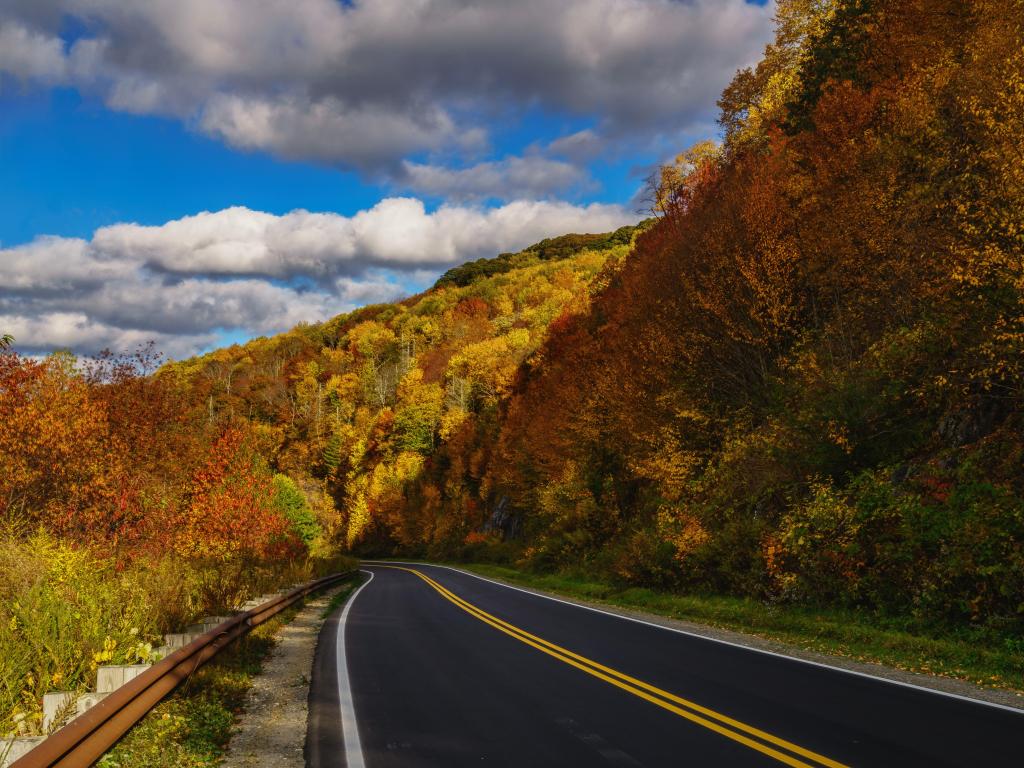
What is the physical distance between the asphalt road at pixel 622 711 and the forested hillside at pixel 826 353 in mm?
4496

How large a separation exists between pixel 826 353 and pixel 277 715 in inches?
668

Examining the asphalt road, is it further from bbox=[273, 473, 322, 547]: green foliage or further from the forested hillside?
bbox=[273, 473, 322, 547]: green foliage

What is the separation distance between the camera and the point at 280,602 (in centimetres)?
1627

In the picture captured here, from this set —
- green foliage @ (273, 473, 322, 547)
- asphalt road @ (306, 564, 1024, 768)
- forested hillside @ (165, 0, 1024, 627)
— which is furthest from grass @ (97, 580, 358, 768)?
green foliage @ (273, 473, 322, 547)

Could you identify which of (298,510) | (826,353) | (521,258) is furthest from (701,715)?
(521,258)

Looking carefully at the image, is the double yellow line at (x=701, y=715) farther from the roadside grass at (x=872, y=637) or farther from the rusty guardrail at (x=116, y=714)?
the rusty guardrail at (x=116, y=714)

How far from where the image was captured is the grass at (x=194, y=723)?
5.77 meters

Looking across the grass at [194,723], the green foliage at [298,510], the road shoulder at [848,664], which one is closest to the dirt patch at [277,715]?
the grass at [194,723]

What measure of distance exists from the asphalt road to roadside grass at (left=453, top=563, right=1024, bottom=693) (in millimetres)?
1534

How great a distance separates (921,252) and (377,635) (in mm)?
15163

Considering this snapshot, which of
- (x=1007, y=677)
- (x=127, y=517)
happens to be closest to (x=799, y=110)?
(x=1007, y=677)

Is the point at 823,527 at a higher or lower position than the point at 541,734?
higher

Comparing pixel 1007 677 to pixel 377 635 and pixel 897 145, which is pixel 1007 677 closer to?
pixel 377 635

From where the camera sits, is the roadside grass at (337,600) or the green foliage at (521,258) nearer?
→ the roadside grass at (337,600)
